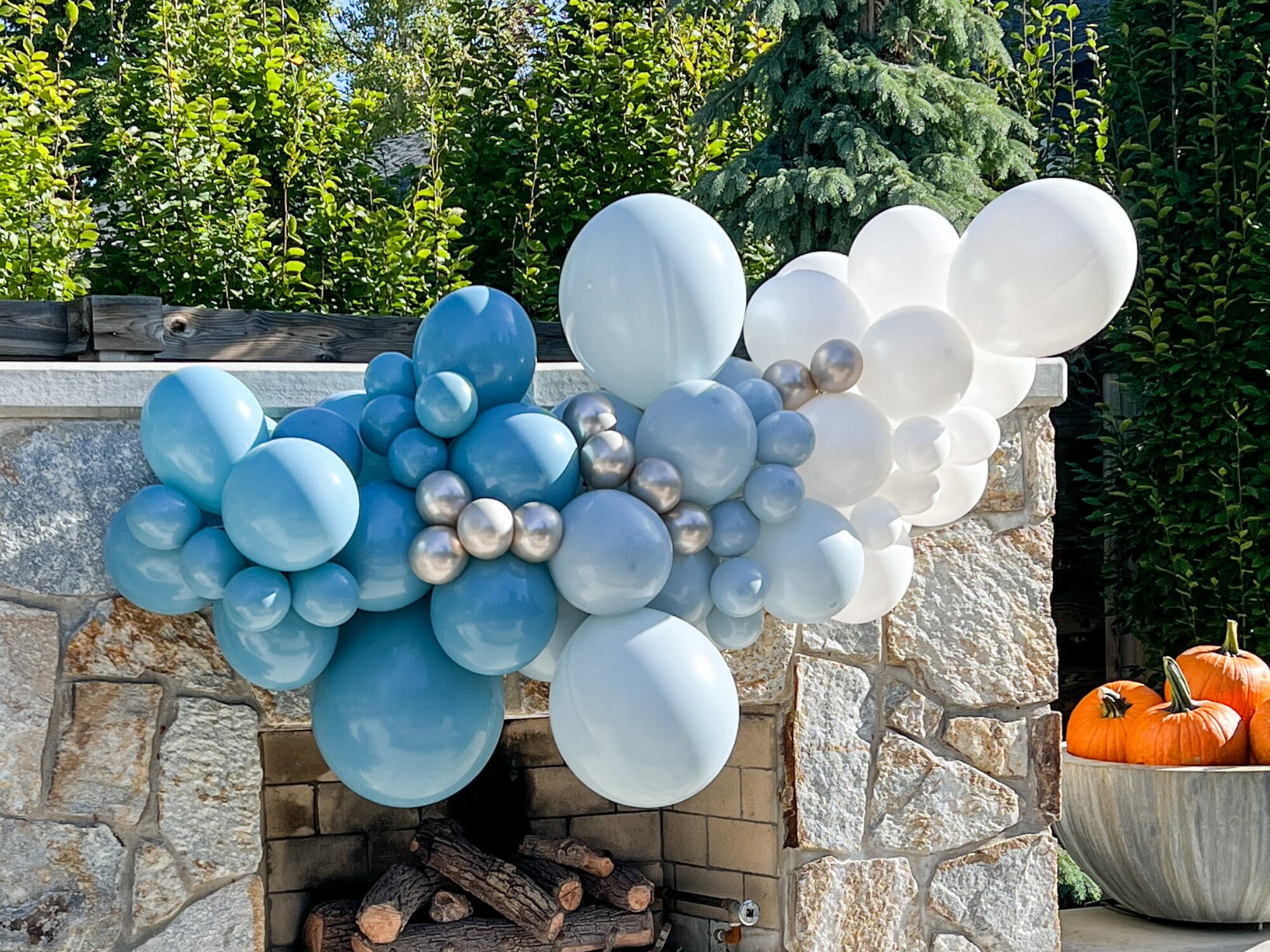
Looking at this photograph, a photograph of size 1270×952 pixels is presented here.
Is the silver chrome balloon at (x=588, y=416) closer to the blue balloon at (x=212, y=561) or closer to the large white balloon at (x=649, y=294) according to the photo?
the large white balloon at (x=649, y=294)

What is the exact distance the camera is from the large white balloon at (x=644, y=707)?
1.66 m

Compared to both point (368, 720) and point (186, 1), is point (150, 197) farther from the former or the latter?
point (368, 720)

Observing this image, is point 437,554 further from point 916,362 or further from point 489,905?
point 489,905

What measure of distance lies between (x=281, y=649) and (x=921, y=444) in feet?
3.19

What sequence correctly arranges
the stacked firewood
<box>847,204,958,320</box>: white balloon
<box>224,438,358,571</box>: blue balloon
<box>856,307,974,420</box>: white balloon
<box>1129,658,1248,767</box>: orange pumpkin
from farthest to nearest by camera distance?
<box>1129,658,1248,767</box>: orange pumpkin, the stacked firewood, <box>847,204,958,320</box>: white balloon, <box>856,307,974,420</box>: white balloon, <box>224,438,358,571</box>: blue balloon

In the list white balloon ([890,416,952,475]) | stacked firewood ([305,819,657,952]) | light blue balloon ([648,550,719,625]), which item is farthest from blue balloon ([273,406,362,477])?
stacked firewood ([305,819,657,952])

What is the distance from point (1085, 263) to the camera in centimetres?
184

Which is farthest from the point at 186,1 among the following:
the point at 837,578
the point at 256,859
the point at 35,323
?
the point at 837,578

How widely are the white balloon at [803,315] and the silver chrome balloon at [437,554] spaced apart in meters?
0.62

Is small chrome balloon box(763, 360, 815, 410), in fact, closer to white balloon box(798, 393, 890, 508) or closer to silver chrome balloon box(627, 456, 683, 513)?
white balloon box(798, 393, 890, 508)

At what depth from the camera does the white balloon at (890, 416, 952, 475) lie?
6.40 feet

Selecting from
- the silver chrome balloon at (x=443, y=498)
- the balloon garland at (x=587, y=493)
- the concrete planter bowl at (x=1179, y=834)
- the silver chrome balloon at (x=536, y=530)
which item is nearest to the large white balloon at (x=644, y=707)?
the balloon garland at (x=587, y=493)

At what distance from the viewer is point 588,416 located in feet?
5.93

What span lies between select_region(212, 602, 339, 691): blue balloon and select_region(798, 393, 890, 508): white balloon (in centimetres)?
73
